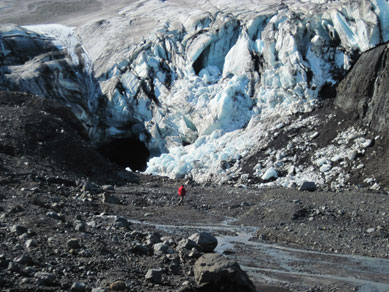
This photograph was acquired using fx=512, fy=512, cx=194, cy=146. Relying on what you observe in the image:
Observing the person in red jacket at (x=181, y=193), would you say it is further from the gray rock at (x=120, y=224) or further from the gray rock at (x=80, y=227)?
the gray rock at (x=80, y=227)

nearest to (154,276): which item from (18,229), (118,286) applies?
(118,286)

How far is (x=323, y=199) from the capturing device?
18469 millimetres

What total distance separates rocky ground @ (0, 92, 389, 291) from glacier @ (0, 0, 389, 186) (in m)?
4.17

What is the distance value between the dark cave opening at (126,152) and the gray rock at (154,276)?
88.1 feet

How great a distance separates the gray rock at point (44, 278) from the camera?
758 centimetres

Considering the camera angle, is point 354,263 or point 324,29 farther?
point 324,29

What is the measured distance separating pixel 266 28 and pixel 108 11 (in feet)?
65.5

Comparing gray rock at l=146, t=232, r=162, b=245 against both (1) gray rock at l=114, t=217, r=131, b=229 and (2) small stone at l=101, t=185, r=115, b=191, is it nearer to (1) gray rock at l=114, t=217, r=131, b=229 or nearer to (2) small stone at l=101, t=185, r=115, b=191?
(1) gray rock at l=114, t=217, r=131, b=229

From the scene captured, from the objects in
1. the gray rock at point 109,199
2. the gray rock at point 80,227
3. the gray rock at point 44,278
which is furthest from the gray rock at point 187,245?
the gray rock at point 109,199

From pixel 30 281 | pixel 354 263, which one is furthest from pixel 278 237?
pixel 30 281

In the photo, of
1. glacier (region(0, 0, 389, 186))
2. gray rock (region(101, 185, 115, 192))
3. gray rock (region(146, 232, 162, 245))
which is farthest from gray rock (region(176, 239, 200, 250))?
glacier (region(0, 0, 389, 186))

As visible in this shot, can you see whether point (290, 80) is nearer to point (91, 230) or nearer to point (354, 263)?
point (354, 263)

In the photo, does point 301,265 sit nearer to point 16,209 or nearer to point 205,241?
point 205,241

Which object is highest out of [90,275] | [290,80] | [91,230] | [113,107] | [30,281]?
[30,281]
